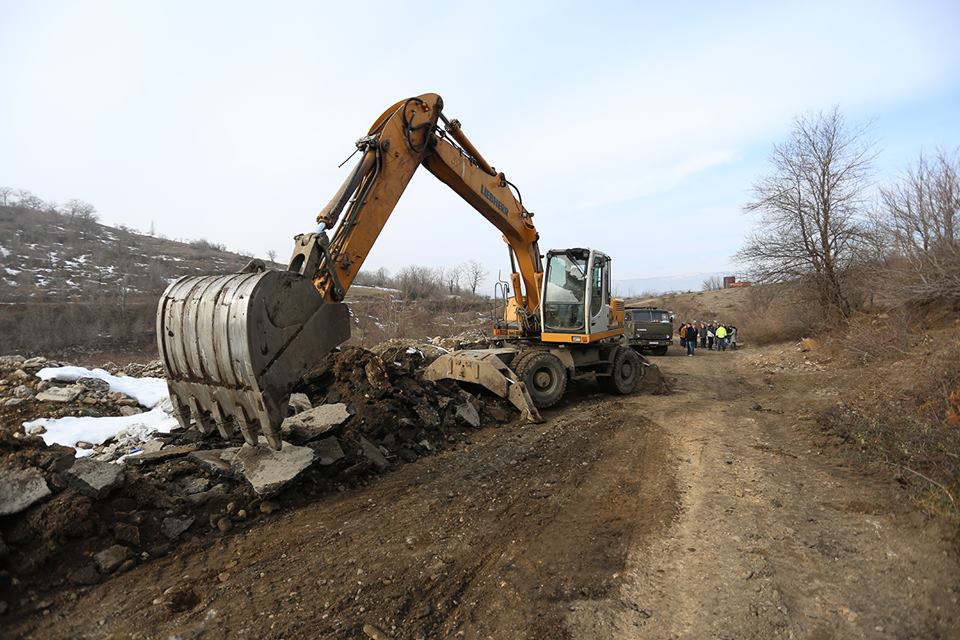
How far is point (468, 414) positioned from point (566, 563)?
378cm

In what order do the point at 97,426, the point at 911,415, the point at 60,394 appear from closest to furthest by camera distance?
the point at 911,415 < the point at 97,426 < the point at 60,394

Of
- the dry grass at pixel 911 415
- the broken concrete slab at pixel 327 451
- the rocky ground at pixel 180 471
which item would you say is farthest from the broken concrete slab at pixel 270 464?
the dry grass at pixel 911 415

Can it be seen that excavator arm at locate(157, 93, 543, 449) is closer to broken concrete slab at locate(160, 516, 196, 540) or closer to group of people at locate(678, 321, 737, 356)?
broken concrete slab at locate(160, 516, 196, 540)

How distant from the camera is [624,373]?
10.4 meters

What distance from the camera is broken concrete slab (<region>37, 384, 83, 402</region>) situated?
26.2 ft

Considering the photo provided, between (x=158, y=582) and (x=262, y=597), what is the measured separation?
80 centimetres

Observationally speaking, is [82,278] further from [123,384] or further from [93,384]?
[93,384]

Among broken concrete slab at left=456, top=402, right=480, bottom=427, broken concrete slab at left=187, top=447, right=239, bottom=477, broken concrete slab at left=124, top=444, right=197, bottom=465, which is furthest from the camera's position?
broken concrete slab at left=456, top=402, right=480, bottom=427

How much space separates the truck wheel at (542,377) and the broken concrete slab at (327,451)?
3628 millimetres

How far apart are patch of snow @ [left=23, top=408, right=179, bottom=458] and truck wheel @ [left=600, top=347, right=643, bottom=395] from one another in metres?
7.48

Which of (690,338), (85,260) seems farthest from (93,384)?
(85,260)

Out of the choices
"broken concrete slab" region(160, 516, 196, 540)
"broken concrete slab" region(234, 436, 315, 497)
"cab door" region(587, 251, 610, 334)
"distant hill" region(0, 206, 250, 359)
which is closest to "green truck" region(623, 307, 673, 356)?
"cab door" region(587, 251, 610, 334)

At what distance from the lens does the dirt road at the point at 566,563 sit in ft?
9.52

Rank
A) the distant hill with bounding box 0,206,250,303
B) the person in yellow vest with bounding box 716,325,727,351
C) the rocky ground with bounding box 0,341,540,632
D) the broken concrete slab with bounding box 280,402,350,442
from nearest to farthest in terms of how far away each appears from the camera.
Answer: the rocky ground with bounding box 0,341,540,632
the broken concrete slab with bounding box 280,402,350,442
the person in yellow vest with bounding box 716,325,727,351
the distant hill with bounding box 0,206,250,303
